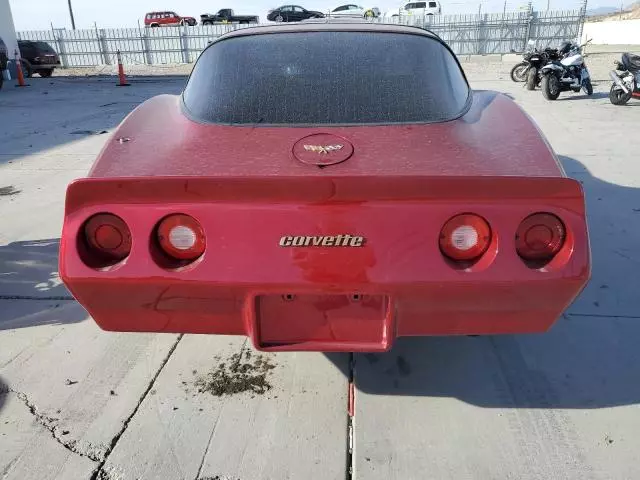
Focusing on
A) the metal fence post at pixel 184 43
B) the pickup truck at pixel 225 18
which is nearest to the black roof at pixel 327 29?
the metal fence post at pixel 184 43

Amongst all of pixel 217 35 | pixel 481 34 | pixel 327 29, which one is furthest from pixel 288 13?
pixel 327 29

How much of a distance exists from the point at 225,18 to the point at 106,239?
37898 mm

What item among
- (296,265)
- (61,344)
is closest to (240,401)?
(296,265)

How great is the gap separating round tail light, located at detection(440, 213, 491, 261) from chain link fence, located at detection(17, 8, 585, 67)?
84.4 feet

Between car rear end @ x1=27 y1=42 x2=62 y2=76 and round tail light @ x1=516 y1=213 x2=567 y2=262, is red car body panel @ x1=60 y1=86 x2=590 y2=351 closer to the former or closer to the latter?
round tail light @ x1=516 y1=213 x2=567 y2=262

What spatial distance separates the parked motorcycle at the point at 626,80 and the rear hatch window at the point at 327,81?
927cm

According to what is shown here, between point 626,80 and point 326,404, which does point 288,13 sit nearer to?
point 626,80

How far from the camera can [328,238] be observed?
5.54 feet

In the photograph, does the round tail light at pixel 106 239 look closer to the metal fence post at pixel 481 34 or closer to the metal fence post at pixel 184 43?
the metal fence post at pixel 481 34

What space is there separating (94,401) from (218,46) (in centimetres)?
189

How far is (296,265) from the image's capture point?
5.60 ft

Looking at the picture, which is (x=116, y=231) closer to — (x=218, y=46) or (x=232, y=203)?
(x=232, y=203)

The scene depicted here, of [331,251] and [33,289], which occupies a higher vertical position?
[331,251]

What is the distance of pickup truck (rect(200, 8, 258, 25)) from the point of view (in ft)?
116
